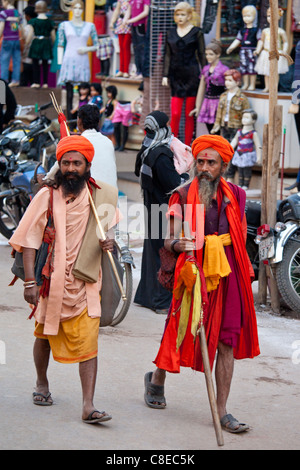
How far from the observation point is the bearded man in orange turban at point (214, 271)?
5.45 meters

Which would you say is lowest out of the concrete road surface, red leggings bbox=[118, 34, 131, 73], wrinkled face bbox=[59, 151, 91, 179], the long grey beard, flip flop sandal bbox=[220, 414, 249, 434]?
the concrete road surface

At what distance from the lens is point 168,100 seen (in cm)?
1389

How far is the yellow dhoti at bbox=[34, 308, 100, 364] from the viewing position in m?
5.43

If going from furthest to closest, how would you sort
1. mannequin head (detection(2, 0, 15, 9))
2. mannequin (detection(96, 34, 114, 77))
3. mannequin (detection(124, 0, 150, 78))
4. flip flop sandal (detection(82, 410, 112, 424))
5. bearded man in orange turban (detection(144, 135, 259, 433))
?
mannequin head (detection(2, 0, 15, 9))
mannequin (detection(96, 34, 114, 77))
mannequin (detection(124, 0, 150, 78))
bearded man in orange turban (detection(144, 135, 259, 433))
flip flop sandal (detection(82, 410, 112, 424))

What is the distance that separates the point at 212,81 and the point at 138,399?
7360mm

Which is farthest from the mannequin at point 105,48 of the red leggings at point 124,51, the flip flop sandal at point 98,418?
the flip flop sandal at point 98,418

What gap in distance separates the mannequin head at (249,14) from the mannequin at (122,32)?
3.12 m

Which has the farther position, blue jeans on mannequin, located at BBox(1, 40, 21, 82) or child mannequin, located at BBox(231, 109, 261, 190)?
blue jeans on mannequin, located at BBox(1, 40, 21, 82)

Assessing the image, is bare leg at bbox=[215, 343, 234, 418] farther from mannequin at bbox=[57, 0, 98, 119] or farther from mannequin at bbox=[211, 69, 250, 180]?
mannequin at bbox=[57, 0, 98, 119]

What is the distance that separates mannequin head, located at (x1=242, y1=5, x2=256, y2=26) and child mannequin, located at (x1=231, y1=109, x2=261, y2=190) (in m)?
1.28

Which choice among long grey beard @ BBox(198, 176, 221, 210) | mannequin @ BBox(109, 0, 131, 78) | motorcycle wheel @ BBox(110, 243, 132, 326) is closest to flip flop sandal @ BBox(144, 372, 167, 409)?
long grey beard @ BBox(198, 176, 221, 210)

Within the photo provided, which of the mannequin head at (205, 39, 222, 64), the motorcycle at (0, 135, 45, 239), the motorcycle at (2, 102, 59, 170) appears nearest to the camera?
the motorcycle at (0, 135, 45, 239)

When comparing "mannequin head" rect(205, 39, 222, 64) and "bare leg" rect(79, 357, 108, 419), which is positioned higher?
"mannequin head" rect(205, 39, 222, 64)

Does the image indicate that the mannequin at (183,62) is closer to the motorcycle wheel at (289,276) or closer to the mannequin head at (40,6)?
the mannequin head at (40,6)
